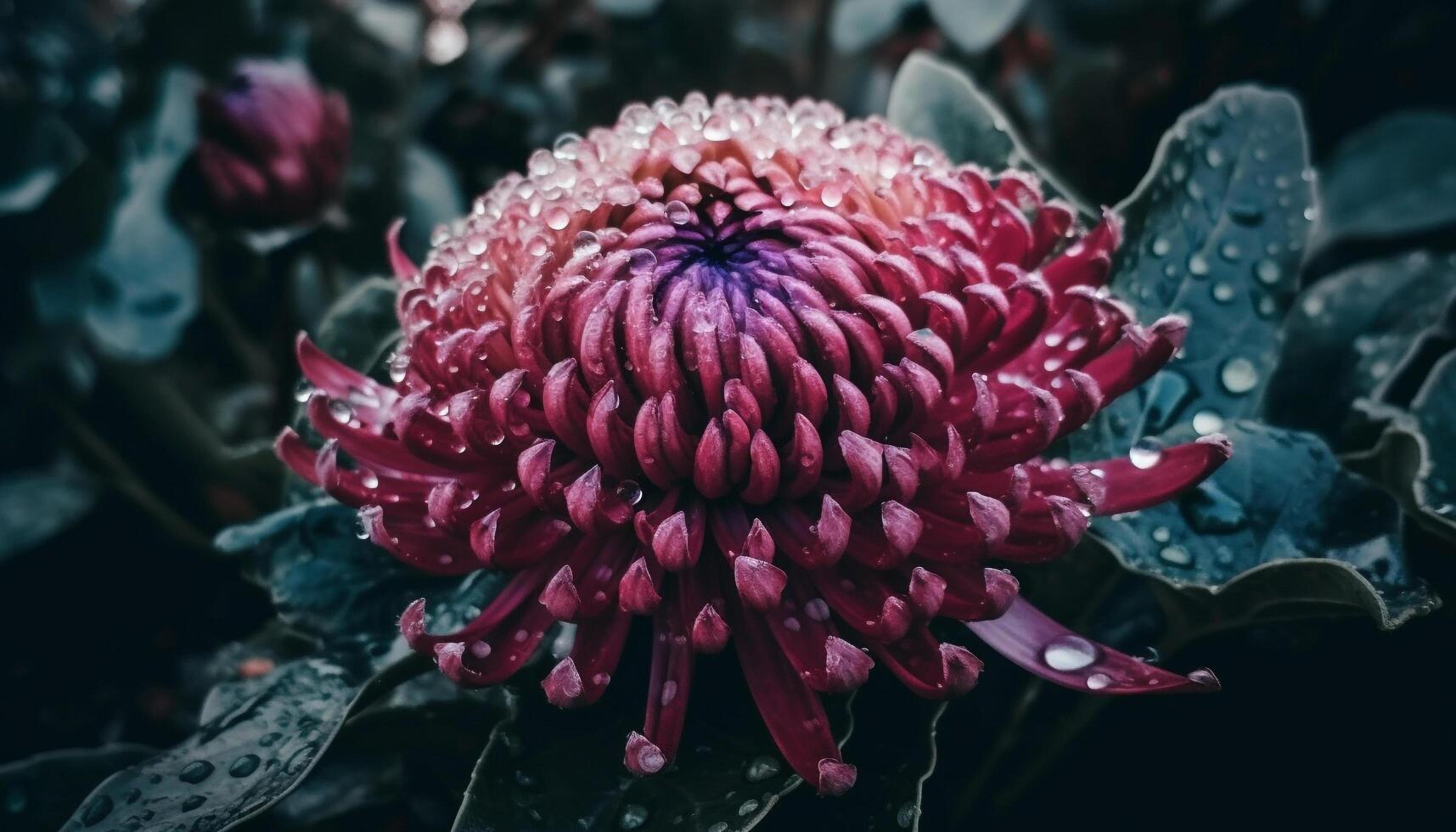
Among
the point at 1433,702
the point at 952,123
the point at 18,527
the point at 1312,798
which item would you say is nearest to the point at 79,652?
the point at 18,527

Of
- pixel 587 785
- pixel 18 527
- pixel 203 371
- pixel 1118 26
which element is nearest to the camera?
pixel 587 785

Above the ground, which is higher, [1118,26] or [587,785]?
[1118,26]

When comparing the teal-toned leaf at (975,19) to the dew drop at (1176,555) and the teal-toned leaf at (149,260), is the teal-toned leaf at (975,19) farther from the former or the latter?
the teal-toned leaf at (149,260)

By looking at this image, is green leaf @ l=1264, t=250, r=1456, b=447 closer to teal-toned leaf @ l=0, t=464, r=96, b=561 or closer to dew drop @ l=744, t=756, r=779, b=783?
dew drop @ l=744, t=756, r=779, b=783

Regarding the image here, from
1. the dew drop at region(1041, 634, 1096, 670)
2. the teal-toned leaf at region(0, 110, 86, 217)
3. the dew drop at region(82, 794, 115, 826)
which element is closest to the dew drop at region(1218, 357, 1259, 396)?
the dew drop at region(1041, 634, 1096, 670)

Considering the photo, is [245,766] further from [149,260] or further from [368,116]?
[368,116]

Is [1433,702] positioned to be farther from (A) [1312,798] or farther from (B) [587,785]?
(B) [587,785]

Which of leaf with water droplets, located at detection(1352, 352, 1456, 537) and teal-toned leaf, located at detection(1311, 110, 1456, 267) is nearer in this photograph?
leaf with water droplets, located at detection(1352, 352, 1456, 537)

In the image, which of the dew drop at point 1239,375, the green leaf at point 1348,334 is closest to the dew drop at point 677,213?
the dew drop at point 1239,375
